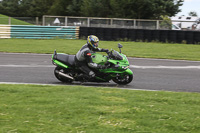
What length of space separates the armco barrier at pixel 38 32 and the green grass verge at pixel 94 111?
18.9 m

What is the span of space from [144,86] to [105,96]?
248cm

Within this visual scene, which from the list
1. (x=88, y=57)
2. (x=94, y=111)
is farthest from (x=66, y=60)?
(x=94, y=111)

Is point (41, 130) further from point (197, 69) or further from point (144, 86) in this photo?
point (197, 69)

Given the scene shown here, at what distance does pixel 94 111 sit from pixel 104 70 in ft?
12.1

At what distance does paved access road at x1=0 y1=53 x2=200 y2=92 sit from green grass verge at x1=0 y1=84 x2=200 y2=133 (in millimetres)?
1643

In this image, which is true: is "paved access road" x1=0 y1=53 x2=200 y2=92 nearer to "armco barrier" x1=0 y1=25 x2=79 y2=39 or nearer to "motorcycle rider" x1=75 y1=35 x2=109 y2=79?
"motorcycle rider" x1=75 y1=35 x2=109 y2=79

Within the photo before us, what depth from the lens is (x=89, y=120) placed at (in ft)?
20.2

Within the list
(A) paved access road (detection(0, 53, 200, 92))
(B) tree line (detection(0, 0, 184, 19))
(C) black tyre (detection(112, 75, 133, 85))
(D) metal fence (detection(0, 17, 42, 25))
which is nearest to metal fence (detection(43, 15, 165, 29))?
(D) metal fence (detection(0, 17, 42, 25))

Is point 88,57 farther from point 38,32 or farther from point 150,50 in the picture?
point 38,32

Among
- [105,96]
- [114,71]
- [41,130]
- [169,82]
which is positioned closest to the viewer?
[41,130]

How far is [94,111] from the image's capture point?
6.80m

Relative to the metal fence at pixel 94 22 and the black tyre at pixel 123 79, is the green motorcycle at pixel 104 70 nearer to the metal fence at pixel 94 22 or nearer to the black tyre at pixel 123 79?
the black tyre at pixel 123 79

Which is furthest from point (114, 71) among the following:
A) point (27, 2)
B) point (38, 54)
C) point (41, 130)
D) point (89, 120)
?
point (27, 2)

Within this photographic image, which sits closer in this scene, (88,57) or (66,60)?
(88,57)
